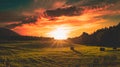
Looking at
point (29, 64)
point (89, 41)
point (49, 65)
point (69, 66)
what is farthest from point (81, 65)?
point (89, 41)

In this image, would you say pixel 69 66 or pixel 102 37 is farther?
pixel 102 37

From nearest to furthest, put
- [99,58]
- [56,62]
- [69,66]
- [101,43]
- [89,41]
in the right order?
[69,66]
[56,62]
[99,58]
[101,43]
[89,41]

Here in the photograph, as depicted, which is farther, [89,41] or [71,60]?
[89,41]

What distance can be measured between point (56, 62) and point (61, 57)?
6479mm

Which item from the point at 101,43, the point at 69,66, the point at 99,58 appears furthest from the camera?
the point at 101,43

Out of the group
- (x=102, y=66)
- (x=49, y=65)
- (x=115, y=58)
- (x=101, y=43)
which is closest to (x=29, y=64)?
Answer: (x=49, y=65)

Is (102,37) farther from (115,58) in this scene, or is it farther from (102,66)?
(102,66)

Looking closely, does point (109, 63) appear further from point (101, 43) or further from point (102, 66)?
point (101, 43)

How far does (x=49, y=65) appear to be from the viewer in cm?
5956

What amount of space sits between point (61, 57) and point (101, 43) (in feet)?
263

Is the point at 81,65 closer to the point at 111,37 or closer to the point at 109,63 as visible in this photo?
the point at 109,63

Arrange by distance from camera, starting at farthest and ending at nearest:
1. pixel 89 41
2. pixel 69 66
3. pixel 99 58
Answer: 1. pixel 89 41
2. pixel 99 58
3. pixel 69 66

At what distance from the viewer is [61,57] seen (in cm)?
6925

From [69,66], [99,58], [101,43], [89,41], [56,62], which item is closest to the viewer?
[69,66]
